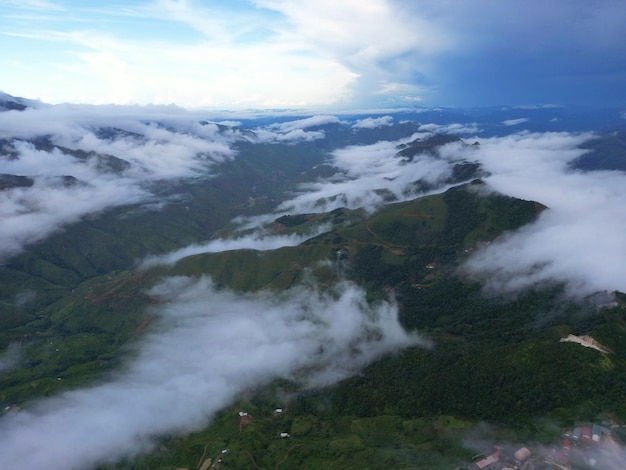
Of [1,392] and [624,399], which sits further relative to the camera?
[1,392]

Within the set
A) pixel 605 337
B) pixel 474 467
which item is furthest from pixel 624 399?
pixel 474 467

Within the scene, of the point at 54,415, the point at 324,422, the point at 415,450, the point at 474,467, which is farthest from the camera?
the point at 54,415

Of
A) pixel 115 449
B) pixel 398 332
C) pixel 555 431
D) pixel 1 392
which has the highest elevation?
pixel 555 431

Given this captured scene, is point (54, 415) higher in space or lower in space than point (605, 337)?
lower

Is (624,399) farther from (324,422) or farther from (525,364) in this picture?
(324,422)

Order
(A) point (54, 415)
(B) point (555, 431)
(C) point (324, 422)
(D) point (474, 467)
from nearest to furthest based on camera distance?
(D) point (474, 467), (B) point (555, 431), (C) point (324, 422), (A) point (54, 415)

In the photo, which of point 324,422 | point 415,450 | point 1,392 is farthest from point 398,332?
point 1,392

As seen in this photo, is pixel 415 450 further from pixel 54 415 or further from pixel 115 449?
pixel 54 415

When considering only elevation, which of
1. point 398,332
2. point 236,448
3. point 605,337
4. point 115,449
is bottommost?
point 115,449

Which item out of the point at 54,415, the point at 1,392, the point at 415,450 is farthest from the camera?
the point at 1,392
